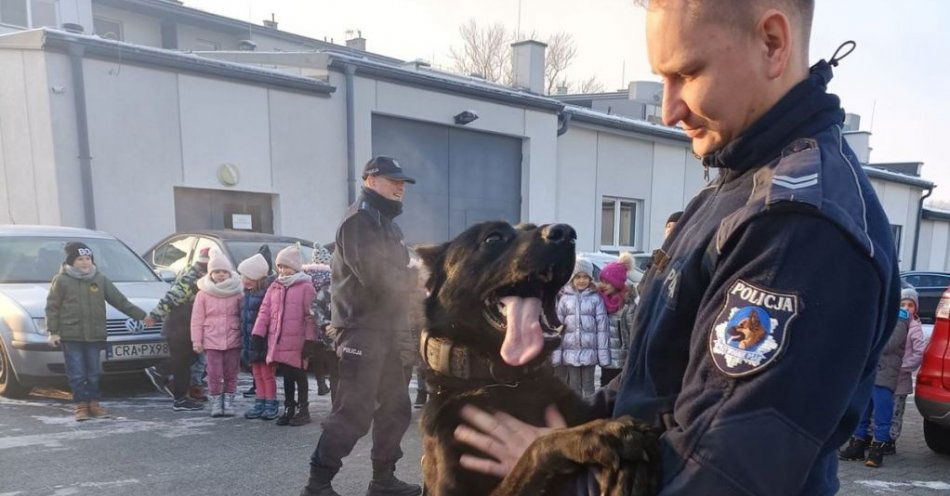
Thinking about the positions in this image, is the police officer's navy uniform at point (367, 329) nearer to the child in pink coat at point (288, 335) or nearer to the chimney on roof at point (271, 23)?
the child in pink coat at point (288, 335)

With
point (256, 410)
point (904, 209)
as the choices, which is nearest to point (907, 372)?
point (256, 410)

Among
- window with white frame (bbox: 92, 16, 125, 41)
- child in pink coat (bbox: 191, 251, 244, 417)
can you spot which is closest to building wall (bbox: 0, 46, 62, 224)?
child in pink coat (bbox: 191, 251, 244, 417)

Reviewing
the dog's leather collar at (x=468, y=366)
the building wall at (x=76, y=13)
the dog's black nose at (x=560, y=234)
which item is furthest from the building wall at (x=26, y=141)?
the dog's black nose at (x=560, y=234)

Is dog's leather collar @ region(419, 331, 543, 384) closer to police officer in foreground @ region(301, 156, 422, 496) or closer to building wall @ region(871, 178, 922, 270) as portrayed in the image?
police officer in foreground @ region(301, 156, 422, 496)

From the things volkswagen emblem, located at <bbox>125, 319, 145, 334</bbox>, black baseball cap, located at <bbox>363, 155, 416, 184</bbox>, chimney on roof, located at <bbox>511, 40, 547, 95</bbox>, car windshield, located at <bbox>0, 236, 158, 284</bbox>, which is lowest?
volkswagen emblem, located at <bbox>125, 319, 145, 334</bbox>

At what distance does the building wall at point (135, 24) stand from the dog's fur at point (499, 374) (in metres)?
23.3

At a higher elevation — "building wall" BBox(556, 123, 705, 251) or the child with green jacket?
"building wall" BBox(556, 123, 705, 251)

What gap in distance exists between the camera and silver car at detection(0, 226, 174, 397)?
598 cm

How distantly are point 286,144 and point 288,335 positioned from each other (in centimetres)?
679

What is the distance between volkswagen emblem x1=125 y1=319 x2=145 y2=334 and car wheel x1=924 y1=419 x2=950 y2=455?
720 cm

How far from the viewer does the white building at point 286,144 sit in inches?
380

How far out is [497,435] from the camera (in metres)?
1.48

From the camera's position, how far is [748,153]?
1.09 metres

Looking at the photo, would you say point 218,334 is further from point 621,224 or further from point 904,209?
point 904,209
